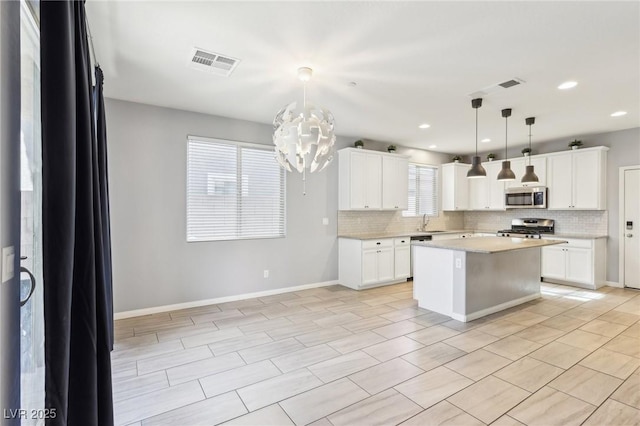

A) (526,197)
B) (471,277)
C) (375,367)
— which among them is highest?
(526,197)

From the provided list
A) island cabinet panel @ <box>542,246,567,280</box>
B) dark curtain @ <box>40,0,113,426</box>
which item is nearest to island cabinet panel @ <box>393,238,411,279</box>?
island cabinet panel @ <box>542,246,567,280</box>

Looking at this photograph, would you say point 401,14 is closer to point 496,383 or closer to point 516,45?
point 516,45

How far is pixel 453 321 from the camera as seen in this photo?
4.09m

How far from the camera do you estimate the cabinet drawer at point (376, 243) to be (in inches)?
223

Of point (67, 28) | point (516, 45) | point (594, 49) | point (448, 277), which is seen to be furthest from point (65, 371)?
point (594, 49)

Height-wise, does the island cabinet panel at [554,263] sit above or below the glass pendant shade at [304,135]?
below

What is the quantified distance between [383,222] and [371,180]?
1090mm

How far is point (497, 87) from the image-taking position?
145 inches

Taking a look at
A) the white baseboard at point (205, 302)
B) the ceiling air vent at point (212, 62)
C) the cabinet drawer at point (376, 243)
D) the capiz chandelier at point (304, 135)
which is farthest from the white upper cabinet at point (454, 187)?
the ceiling air vent at point (212, 62)

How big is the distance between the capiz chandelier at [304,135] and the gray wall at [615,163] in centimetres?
586

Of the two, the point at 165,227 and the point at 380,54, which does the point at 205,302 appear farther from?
the point at 380,54

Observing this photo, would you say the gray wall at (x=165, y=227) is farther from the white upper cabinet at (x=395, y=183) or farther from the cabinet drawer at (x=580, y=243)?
the cabinet drawer at (x=580, y=243)

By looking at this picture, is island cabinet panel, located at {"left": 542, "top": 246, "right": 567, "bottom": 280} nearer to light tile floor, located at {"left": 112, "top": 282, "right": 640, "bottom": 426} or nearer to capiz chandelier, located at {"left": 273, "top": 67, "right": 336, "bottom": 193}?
light tile floor, located at {"left": 112, "top": 282, "right": 640, "bottom": 426}

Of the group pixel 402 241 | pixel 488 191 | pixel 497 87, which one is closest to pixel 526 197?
pixel 488 191
